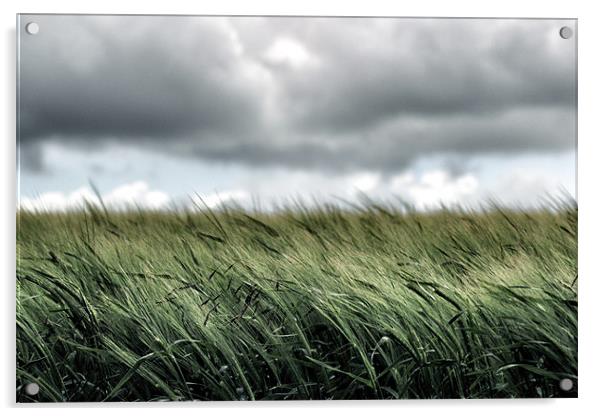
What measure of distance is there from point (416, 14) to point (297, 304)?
118 cm

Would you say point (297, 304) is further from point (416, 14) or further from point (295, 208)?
point (416, 14)

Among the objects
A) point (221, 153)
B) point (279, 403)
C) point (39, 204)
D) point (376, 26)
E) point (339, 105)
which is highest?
point (376, 26)

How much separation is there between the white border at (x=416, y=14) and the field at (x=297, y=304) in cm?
5

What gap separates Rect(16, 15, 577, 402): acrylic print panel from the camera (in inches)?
95.3

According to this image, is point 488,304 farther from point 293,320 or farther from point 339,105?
point 339,105

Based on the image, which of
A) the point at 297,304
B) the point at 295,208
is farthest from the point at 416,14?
the point at 297,304

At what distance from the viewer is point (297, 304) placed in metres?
2.45

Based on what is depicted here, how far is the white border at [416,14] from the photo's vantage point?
2434mm

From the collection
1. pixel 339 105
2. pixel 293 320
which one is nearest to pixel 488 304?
pixel 293 320

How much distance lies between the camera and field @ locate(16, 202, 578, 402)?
2412 mm

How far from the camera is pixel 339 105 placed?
2.52 m

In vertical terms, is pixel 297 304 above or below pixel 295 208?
below

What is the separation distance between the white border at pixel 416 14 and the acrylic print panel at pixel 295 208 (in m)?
0.04

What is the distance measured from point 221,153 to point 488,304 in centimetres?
113
